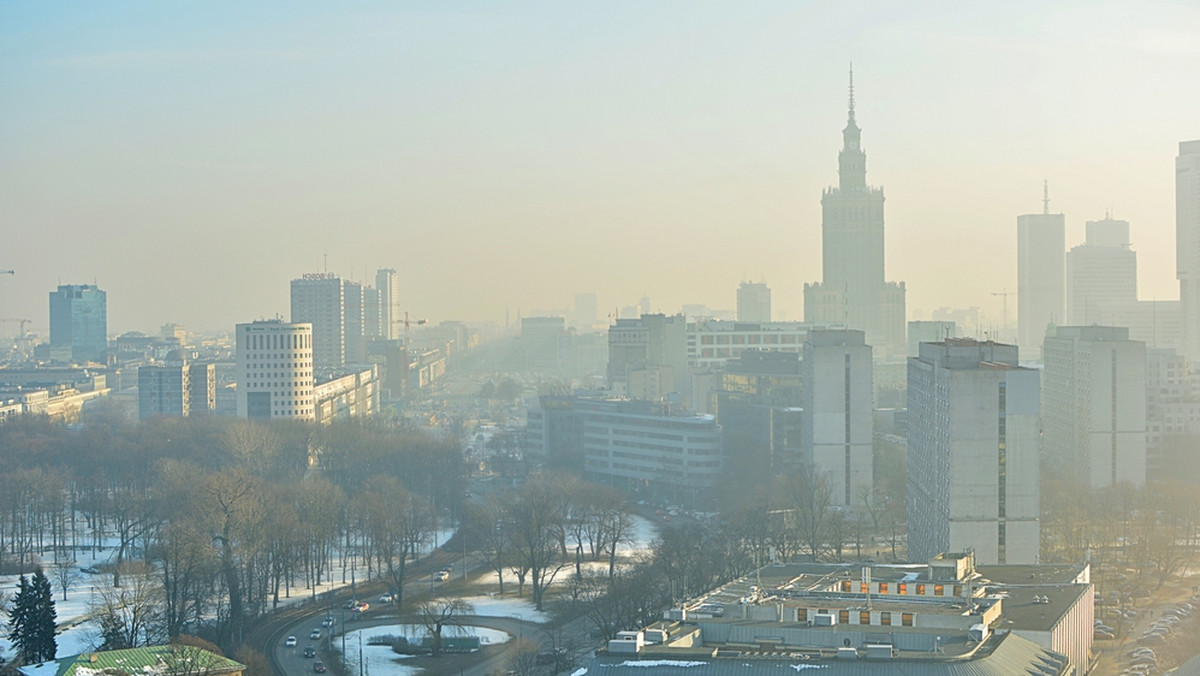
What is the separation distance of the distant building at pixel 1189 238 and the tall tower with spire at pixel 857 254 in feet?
109

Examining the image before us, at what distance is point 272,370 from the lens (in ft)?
252

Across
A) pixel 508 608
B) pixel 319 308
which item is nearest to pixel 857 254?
pixel 319 308

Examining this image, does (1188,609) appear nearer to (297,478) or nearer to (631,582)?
(631,582)

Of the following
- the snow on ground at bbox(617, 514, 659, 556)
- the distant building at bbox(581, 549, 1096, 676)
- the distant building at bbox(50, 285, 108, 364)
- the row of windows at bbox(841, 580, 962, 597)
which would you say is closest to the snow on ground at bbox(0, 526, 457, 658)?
the snow on ground at bbox(617, 514, 659, 556)

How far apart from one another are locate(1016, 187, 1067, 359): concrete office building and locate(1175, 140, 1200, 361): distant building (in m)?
37.7

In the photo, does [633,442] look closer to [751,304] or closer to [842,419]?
[842,419]

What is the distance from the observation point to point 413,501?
53906 mm

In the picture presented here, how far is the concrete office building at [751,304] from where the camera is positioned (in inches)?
7249

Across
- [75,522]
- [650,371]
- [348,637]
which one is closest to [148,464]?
[75,522]

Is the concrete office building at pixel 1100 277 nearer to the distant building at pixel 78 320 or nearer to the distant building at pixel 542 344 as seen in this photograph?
the distant building at pixel 542 344

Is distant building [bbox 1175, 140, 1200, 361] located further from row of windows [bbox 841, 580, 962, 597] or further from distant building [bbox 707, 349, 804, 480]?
row of windows [bbox 841, 580, 962, 597]

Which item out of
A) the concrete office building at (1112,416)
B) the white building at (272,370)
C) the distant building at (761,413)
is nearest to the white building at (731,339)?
the distant building at (761,413)

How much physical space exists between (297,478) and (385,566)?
1232cm

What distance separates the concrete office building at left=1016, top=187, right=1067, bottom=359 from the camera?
159m
